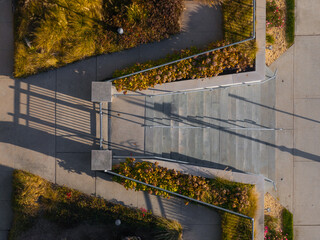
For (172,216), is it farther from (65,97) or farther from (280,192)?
(65,97)

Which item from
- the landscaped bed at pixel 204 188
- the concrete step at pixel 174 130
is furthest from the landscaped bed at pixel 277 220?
the concrete step at pixel 174 130

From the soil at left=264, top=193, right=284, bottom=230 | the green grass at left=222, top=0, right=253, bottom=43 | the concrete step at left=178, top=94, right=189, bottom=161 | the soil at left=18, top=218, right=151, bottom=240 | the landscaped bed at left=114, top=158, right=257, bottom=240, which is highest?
the green grass at left=222, top=0, right=253, bottom=43

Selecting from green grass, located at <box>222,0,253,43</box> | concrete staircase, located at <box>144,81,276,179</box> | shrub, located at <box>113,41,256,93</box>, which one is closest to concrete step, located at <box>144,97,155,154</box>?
concrete staircase, located at <box>144,81,276,179</box>

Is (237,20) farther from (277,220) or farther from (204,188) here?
(277,220)

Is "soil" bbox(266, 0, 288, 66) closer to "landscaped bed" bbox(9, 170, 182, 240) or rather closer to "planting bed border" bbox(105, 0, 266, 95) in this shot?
"planting bed border" bbox(105, 0, 266, 95)

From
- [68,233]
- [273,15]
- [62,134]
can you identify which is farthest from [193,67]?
[68,233]

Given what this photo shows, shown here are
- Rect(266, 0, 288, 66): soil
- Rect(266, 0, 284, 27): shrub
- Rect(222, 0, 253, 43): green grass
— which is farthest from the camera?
Rect(266, 0, 288, 66): soil

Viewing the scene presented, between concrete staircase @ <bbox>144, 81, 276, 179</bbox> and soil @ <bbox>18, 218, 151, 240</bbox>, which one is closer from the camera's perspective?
soil @ <bbox>18, 218, 151, 240</bbox>
